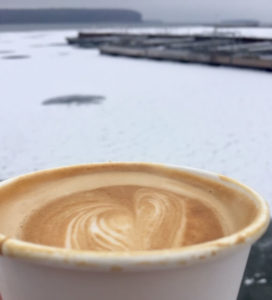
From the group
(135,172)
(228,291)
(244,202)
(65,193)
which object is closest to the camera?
(228,291)

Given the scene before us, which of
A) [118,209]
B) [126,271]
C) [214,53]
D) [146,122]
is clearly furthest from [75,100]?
[214,53]

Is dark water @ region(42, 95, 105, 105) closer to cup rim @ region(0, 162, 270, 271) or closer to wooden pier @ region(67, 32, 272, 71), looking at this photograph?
wooden pier @ region(67, 32, 272, 71)

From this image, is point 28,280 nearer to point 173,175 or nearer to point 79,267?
point 79,267

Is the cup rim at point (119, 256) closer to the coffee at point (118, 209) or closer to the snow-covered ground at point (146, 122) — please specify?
the coffee at point (118, 209)

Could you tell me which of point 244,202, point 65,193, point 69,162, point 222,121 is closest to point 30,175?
point 65,193

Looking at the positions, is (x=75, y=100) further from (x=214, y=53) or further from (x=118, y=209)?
(x=214, y=53)

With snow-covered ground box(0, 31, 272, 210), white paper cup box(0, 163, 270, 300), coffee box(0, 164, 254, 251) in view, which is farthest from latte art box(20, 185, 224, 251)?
snow-covered ground box(0, 31, 272, 210)
